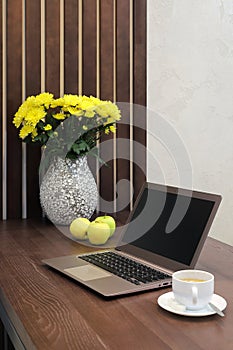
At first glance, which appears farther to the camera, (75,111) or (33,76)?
(33,76)

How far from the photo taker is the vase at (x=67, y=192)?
1.71 meters

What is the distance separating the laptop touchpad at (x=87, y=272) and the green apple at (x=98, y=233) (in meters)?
0.23

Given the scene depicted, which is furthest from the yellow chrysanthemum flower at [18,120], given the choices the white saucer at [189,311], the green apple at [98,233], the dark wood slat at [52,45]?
the white saucer at [189,311]

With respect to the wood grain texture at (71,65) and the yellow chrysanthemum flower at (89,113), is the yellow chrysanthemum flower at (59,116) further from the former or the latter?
the wood grain texture at (71,65)

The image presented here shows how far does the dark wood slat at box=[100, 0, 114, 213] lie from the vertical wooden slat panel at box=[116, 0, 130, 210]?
35 millimetres

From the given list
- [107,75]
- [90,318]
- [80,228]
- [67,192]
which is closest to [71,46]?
[107,75]

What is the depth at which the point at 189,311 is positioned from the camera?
95cm

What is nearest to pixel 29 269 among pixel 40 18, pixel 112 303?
pixel 112 303

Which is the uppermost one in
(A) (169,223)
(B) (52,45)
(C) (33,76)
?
(B) (52,45)

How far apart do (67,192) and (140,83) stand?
66 cm

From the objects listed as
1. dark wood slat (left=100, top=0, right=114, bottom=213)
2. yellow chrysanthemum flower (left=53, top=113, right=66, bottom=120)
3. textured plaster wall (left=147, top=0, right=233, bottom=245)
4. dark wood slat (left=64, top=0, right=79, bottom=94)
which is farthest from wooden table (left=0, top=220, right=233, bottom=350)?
textured plaster wall (left=147, top=0, right=233, bottom=245)

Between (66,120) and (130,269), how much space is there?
68cm

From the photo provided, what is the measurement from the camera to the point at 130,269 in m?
1.22

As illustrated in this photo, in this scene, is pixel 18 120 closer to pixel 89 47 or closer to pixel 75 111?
pixel 75 111
